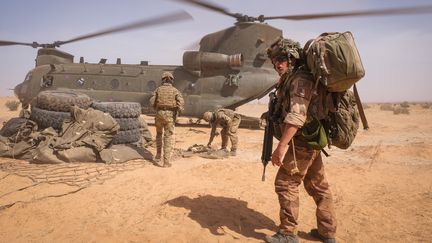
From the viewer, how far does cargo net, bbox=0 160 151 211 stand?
4258mm

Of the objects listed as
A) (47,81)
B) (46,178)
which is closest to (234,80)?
(46,178)

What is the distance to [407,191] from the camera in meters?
4.94

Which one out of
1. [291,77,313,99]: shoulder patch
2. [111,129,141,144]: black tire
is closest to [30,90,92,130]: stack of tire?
[111,129,141,144]: black tire

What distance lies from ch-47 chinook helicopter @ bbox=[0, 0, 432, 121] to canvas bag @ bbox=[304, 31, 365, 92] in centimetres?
918

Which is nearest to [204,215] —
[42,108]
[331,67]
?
[331,67]

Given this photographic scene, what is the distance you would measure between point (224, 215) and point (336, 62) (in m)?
2.36

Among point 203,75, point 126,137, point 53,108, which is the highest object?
point 203,75

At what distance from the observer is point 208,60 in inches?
530

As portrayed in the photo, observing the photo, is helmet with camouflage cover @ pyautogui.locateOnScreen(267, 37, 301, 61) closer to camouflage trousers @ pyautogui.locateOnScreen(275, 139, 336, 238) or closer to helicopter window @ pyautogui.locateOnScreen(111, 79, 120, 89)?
camouflage trousers @ pyautogui.locateOnScreen(275, 139, 336, 238)

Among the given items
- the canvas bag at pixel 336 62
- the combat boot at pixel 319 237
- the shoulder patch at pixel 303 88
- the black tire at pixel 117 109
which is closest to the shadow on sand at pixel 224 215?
the combat boot at pixel 319 237

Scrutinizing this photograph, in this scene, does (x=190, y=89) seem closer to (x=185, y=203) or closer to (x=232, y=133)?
(x=232, y=133)

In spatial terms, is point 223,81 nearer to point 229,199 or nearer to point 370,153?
point 370,153

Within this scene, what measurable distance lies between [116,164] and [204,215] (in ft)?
9.87

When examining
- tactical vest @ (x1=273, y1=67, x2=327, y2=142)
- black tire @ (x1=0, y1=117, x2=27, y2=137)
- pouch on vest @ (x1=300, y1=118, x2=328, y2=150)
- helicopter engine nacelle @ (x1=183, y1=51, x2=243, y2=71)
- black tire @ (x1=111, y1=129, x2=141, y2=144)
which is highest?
helicopter engine nacelle @ (x1=183, y1=51, x2=243, y2=71)
